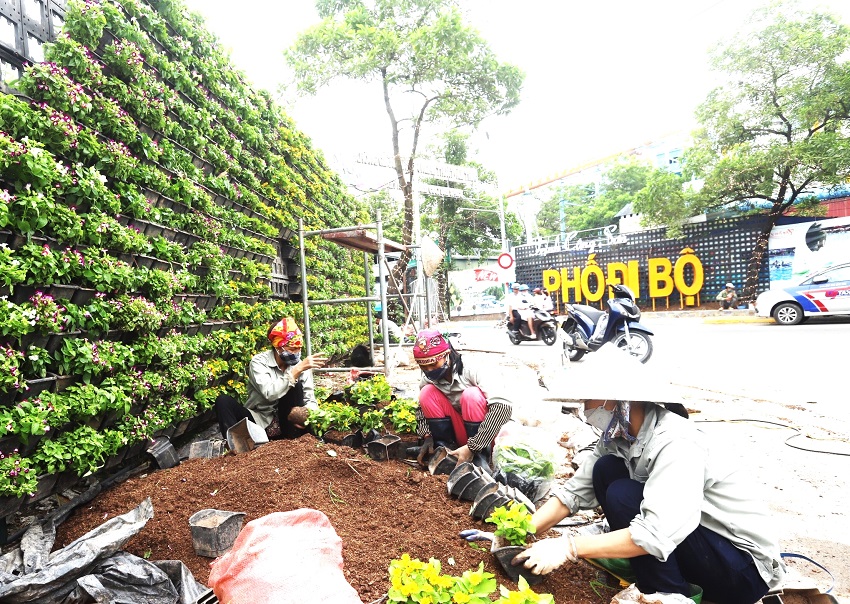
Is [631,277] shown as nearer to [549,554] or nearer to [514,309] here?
[514,309]

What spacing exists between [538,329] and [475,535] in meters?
10.2

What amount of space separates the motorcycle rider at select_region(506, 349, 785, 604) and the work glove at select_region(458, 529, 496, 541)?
364 mm

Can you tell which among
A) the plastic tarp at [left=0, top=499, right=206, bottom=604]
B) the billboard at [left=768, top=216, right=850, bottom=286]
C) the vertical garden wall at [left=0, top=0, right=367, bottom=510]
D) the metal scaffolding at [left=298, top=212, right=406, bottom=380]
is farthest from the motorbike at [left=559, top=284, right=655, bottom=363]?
the billboard at [left=768, top=216, right=850, bottom=286]

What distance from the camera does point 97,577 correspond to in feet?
6.18

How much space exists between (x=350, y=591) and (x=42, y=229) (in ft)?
7.66

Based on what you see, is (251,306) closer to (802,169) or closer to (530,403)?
(530,403)

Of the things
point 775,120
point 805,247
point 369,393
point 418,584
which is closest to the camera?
point 418,584

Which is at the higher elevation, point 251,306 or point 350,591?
point 251,306

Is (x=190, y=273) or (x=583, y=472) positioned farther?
(x=190, y=273)

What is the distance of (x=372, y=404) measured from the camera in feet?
14.5

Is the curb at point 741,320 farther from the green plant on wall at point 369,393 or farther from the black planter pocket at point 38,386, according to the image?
the black planter pocket at point 38,386

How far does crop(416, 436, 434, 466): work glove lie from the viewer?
3492 mm

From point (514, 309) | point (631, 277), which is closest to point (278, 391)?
point (514, 309)

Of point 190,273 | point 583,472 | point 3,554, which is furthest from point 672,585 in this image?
point 190,273
